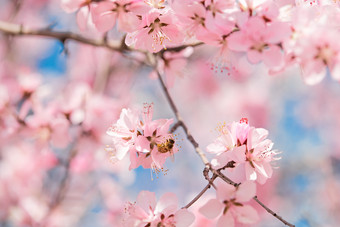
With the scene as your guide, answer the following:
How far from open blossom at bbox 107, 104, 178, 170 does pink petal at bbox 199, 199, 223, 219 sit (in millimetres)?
185

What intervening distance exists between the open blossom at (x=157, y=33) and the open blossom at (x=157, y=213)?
49 centimetres

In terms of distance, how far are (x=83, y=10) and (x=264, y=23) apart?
2.22 feet

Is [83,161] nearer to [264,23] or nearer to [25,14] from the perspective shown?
[264,23]

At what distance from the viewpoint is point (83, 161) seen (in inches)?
119

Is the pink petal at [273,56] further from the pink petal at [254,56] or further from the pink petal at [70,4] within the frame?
the pink petal at [70,4]

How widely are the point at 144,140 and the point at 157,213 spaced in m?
0.22

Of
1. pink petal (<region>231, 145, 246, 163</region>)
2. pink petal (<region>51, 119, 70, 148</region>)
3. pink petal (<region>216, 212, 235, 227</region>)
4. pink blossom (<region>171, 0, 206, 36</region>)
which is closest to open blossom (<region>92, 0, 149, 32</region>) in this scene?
pink blossom (<region>171, 0, 206, 36</region>)

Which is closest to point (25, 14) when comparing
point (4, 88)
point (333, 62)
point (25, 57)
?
point (25, 57)

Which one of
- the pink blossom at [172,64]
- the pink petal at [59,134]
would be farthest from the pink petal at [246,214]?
the pink petal at [59,134]

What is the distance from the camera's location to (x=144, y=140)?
1216 mm

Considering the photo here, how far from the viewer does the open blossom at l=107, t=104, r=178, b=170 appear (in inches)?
47.9

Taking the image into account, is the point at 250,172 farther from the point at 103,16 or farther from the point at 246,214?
the point at 103,16

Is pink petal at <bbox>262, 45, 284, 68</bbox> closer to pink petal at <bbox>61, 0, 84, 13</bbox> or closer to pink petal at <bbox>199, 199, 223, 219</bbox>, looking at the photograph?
pink petal at <bbox>199, 199, 223, 219</bbox>

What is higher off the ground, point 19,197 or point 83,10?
point 83,10
